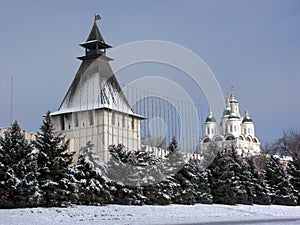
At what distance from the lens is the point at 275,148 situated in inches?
2660

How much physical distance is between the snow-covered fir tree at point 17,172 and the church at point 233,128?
273ft

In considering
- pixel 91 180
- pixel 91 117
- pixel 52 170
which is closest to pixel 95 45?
pixel 91 117

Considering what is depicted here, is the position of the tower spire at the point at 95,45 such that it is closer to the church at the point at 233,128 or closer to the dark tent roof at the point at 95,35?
the dark tent roof at the point at 95,35

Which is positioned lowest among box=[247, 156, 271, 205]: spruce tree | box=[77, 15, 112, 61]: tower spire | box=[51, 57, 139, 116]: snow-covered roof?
box=[247, 156, 271, 205]: spruce tree

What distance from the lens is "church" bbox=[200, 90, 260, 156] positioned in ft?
348

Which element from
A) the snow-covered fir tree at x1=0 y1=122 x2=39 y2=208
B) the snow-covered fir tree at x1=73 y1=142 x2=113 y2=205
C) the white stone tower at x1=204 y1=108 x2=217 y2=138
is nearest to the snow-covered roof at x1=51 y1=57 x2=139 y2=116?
the snow-covered fir tree at x1=73 y1=142 x2=113 y2=205

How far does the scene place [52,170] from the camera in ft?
78.2

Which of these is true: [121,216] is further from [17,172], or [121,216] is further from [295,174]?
[295,174]

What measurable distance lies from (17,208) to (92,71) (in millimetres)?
28359

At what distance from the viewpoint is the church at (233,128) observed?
10619 cm

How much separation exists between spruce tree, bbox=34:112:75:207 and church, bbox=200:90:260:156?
81.1 meters

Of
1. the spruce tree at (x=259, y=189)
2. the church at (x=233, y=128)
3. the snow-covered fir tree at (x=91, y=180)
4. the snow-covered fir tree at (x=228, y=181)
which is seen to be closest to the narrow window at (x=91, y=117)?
the snow-covered fir tree at (x=228, y=181)

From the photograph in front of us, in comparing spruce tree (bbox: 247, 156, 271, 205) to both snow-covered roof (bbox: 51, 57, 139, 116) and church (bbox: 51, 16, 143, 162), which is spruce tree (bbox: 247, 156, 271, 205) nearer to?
church (bbox: 51, 16, 143, 162)

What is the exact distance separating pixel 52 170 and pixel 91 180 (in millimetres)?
2335
